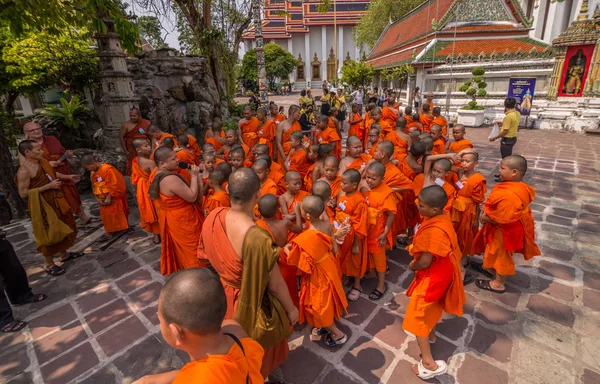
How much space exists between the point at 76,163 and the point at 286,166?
189 inches

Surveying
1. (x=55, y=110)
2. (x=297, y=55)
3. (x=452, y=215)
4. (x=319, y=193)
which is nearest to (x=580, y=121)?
(x=452, y=215)

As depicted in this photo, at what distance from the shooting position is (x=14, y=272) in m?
3.65

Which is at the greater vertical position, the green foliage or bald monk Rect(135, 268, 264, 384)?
the green foliage

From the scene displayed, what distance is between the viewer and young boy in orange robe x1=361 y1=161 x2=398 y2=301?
353 centimetres

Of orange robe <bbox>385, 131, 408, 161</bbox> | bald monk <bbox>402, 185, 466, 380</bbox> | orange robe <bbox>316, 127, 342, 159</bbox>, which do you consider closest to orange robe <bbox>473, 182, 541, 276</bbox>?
bald monk <bbox>402, 185, 466, 380</bbox>

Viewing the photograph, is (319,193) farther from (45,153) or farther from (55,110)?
(55,110)

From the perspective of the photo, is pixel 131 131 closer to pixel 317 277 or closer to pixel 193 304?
pixel 317 277

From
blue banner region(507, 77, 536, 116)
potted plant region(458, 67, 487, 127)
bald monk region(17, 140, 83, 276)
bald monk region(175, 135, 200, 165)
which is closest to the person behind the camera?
bald monk region(17, 140, 83, 276)

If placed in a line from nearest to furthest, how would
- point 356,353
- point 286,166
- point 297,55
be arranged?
point 356,353 < point 286,166 < point 297,55

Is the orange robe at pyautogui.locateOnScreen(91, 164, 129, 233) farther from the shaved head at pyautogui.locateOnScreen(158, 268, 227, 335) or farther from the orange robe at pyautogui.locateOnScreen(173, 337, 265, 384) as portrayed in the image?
the orange robe at pyautogui.locateOnScreen(173, 337, 265, 384)

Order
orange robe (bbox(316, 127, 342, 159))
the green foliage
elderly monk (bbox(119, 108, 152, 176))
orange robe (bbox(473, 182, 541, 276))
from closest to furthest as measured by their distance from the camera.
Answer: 1. orange robe (bbox(473, 182, 541, 276))
2. elderly monk (bbox(119, 108, 152, 176))
3. orange robe (bbox(316, 127, 342, 159))
4. the green foliage

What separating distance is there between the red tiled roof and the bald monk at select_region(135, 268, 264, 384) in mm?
20112

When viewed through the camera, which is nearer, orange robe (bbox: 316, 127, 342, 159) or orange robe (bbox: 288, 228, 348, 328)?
orange robe (bbox: 288, 228, 348, 328)

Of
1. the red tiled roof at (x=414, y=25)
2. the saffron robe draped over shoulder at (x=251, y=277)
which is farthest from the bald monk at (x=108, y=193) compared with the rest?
the red tiled roof at (x=414, y=25)
